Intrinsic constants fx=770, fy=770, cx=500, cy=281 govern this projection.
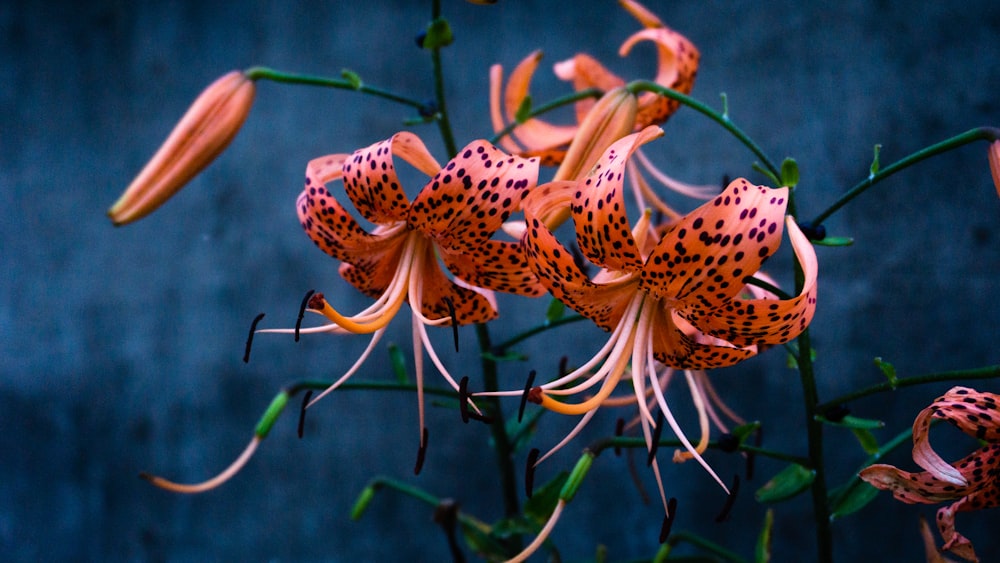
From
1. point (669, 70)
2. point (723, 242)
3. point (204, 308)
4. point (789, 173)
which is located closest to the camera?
point (723, 242)

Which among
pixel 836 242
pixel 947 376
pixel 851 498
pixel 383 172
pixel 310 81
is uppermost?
pixel 310 81

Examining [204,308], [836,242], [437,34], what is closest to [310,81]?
[437,34]

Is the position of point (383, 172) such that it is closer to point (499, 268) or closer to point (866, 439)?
point (499, 268)

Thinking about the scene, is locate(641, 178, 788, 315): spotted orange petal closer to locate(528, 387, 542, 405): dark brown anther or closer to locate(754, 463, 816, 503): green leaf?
locate(528, 387, 542, 405): dark brown anther

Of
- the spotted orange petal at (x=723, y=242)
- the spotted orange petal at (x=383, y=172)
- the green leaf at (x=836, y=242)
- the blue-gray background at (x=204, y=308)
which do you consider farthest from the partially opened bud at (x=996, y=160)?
the blue-gray background at (x=204, y=308)

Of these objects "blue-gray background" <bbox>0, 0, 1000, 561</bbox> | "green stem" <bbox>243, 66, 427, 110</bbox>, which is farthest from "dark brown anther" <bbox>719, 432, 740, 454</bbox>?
"blue-gray background" <bbox>0, 0, 1000, 561</bbox>

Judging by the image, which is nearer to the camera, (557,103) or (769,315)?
(769,315)

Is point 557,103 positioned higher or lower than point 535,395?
higher
